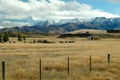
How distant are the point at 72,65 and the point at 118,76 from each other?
261 inches

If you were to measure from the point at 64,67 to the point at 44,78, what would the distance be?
5.42 meters

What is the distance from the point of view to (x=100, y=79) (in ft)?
68.4

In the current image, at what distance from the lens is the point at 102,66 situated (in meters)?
27.7

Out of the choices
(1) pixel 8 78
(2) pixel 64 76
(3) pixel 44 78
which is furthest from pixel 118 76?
(1) pixel 8 78

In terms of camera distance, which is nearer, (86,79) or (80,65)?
(86,79)

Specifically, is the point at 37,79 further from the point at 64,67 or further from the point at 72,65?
the point at 72,65

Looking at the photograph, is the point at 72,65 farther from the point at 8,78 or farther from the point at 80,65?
the point at 8,78

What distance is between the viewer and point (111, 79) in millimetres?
21156

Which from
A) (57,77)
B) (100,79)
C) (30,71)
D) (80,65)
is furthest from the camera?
(80,65)

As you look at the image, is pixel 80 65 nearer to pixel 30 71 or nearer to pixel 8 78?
pixel 30 71

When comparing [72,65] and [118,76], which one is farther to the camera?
[72,65]

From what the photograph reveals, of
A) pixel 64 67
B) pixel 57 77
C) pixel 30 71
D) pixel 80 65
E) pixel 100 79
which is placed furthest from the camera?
pixel 80 65

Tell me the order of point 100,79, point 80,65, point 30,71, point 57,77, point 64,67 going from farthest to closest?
point 80,65, point 64,67, point 30,71, point 57,77, point 100,79

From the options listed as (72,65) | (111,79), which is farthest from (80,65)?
(111,79)
